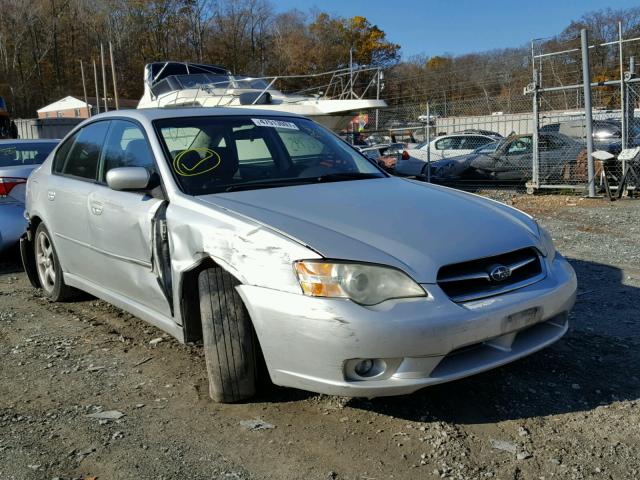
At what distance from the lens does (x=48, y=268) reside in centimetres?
515

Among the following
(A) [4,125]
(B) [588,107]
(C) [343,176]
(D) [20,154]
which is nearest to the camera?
(C) [343,176]

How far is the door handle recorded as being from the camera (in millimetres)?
3953

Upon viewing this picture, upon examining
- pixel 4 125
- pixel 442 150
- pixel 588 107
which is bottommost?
pixel 442 150

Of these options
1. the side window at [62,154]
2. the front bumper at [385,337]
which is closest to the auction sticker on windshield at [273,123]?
the side window at [62,154]

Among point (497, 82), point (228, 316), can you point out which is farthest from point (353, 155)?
point (497, 82)

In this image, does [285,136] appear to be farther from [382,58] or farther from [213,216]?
[382,58]

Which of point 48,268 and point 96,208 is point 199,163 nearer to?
point 96,208

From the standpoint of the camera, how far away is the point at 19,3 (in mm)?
66375

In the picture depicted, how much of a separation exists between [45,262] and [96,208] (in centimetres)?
153

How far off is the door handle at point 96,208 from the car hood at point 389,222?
3.39 ft

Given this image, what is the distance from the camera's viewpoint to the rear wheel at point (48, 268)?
4902mm

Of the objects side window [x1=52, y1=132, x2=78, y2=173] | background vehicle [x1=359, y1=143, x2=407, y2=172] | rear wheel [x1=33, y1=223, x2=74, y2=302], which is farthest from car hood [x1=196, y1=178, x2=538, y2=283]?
background vehicle [x1=359, y1=143, x2=407, y2=172]

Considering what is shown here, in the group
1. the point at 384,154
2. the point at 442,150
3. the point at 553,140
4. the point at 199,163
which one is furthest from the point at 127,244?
the point at 384,154

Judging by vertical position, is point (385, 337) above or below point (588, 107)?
below
